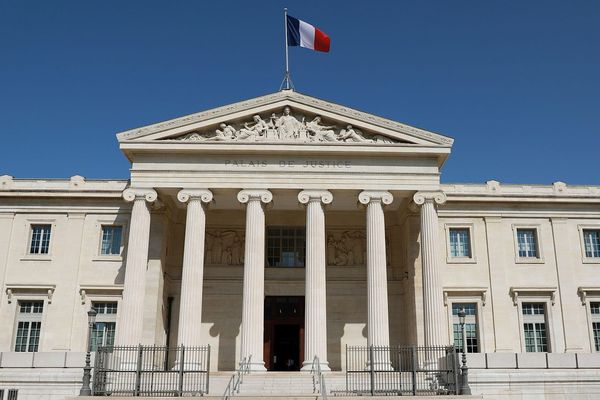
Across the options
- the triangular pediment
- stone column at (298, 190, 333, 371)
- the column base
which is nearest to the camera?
the column base

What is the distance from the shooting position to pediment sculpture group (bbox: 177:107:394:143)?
3303cm

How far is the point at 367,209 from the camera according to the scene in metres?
32.5

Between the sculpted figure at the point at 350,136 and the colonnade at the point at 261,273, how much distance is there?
2.84m

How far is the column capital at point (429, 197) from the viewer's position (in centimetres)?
3238

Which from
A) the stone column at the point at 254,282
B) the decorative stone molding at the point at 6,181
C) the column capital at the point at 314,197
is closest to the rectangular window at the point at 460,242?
the column capital at the point at 314,197

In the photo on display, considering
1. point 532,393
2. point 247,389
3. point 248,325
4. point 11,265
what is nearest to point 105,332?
point 11,265

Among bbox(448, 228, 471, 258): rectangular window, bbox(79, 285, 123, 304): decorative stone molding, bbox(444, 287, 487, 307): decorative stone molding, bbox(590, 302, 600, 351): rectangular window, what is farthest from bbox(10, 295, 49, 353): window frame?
bbox(590, 302, 600, 351): rectangular window

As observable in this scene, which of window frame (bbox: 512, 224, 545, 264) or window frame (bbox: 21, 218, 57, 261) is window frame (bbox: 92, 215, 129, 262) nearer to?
window frame (bbox: 21, 218, 57, 261)

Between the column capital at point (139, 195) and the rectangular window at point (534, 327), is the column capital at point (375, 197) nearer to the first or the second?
the column capital at point (139, 195)

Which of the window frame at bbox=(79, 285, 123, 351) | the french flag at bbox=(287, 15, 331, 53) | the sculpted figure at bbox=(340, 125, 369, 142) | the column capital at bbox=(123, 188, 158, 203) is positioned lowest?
the window frame at bbox=(79, 285, 123, 351)

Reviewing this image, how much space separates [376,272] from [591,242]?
14777 millimetres

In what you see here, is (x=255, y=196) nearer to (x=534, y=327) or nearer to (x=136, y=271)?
(x=136, y=271)

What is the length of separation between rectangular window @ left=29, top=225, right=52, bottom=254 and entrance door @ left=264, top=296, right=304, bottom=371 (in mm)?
12894

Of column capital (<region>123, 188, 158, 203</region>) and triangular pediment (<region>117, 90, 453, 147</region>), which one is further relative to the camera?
triangular pediment (<region>117, 90, 453, 147</region>)
